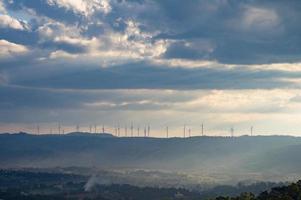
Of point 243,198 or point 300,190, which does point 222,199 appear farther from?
point 300,190

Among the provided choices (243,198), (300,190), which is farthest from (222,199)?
(300,190)

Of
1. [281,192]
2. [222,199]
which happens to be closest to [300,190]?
[281,192]

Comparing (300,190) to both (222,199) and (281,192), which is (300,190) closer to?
(281,192)
